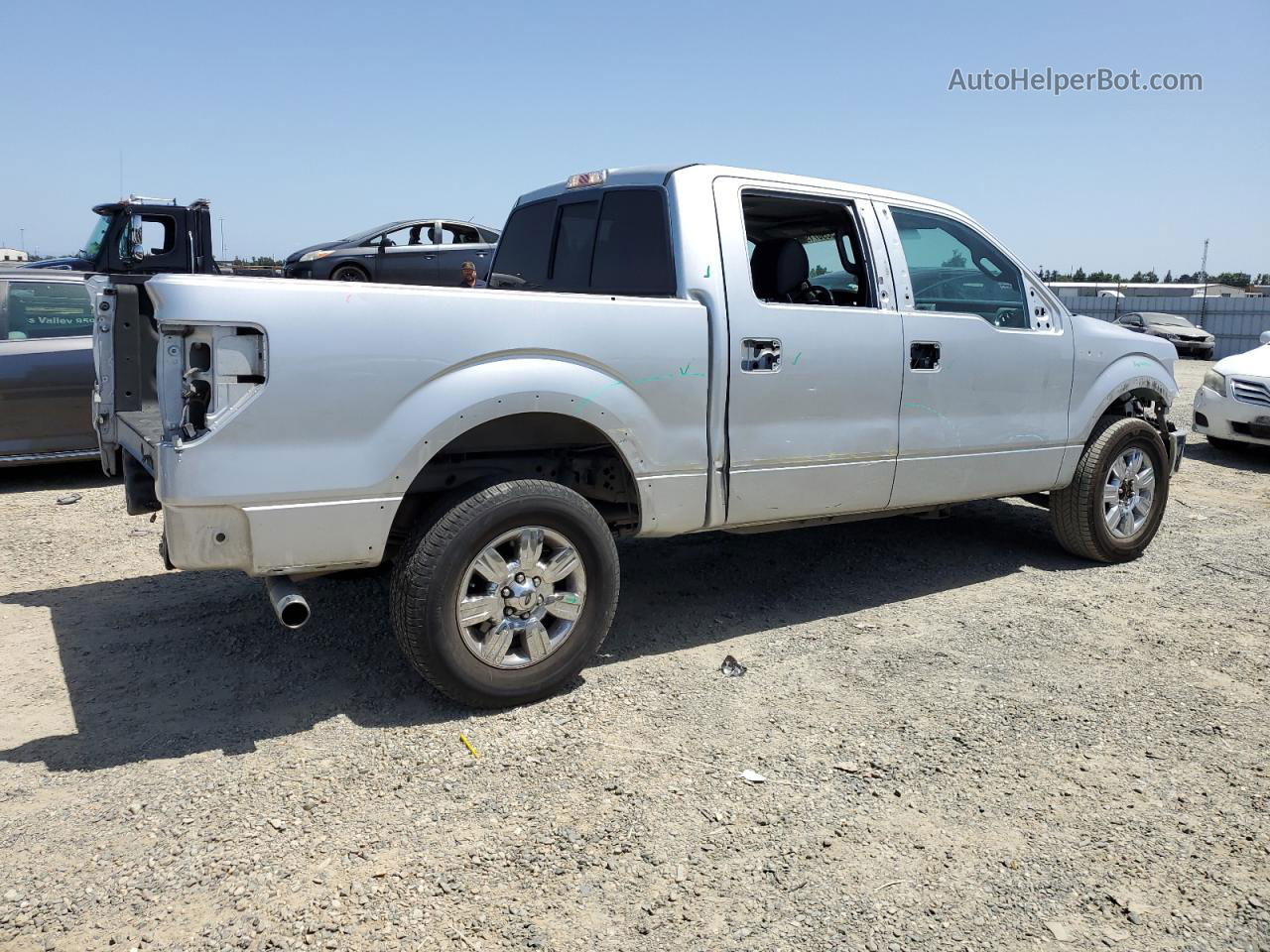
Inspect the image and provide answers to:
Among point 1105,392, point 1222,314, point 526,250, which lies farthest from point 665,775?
point 1222,314

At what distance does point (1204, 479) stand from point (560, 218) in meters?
7.02

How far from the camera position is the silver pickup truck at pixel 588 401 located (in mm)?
3207

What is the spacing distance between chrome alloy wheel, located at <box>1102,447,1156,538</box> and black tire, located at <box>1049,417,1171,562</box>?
0.03 metres

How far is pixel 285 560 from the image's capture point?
3326 mm

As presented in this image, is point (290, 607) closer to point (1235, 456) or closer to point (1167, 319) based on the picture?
point (1235, 456)

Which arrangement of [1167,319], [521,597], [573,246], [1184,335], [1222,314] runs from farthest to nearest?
[1222,314]
[1167,319]
[1184,335]
[573,246]
[521,597]

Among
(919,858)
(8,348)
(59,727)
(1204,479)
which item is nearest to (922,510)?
(919,858)

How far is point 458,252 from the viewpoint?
50.6ft

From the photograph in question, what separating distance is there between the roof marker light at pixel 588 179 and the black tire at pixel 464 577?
1.77 meters

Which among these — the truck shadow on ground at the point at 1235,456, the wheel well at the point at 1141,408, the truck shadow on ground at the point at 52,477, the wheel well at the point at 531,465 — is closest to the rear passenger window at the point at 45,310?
the truck shadow on ground at the point at 52,477

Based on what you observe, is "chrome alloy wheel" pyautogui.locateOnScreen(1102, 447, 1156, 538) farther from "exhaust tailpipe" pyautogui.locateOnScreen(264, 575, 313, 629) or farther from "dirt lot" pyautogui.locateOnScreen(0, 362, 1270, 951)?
"exhaust tailpipe" pyautogui.locateOnScreen(264, 575, 313, 629)

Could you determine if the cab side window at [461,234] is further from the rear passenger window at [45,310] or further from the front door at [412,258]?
the rear passenger window at [45,310]

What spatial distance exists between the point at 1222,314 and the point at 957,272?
29.6 metres

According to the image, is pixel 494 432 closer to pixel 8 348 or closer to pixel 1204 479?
pixel 8 348
